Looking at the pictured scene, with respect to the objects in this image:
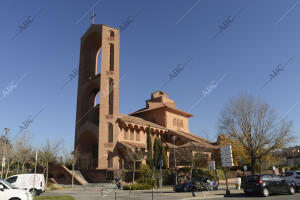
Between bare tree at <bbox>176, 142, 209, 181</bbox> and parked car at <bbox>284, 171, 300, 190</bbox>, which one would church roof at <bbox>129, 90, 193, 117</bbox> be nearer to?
bare tree at <bbox>176, 142, 209, 181</bbox>

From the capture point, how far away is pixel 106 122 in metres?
34.8

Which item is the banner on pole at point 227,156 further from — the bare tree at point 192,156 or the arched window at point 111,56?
the arched window at point 111,56

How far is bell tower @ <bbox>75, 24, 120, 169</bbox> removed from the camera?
34000 mm

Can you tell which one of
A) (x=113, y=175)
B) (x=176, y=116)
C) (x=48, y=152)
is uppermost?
(x=176, y=116)

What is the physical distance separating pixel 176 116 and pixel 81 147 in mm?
21376

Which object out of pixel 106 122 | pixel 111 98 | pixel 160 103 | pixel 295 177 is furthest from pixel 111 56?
pixel 295 177

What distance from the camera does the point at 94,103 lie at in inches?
1673

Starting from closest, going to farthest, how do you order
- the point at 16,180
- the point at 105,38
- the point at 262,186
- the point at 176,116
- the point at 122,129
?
the point at 262,186, the point at 16,180, the point at 122,129, the point at 105,38, the point at 176,116

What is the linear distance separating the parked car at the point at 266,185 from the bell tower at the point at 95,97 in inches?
816

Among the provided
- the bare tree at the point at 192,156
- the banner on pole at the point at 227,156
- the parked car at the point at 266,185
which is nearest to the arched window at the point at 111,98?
the bare tree at the point at 192,156

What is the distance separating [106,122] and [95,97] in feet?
31.5

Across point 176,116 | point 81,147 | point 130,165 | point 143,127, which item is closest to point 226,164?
point 130,165

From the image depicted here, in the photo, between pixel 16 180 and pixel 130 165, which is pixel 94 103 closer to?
pixel 130 165

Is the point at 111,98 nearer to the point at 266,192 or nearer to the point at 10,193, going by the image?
the point at 266,192
